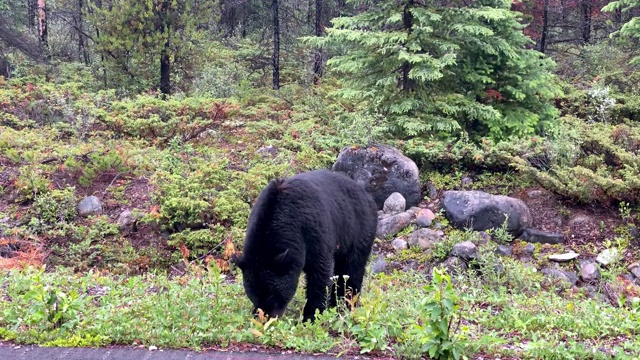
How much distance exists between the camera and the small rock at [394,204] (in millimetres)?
11398

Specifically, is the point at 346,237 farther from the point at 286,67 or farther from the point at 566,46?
the point at 566,46

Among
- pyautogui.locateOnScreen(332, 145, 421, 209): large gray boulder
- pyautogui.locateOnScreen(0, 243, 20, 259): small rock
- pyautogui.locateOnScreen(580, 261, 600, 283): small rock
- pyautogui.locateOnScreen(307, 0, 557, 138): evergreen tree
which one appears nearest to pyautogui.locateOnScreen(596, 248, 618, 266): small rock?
pyautogui.locateOnScreen(580, 261, 600, 283): small rock

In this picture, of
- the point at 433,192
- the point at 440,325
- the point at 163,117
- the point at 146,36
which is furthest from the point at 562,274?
the point at 146,36

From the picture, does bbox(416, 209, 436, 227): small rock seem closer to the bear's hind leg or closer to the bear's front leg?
the bear's hind leg

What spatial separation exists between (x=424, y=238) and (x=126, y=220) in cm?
550

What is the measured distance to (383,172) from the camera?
11742 mm

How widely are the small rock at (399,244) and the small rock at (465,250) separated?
0.92 m

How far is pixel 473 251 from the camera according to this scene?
32.1ft

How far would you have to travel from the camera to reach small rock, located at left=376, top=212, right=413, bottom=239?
10.8 metres

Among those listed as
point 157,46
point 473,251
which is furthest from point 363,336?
point 157,46

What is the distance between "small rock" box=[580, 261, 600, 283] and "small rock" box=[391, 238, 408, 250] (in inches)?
118

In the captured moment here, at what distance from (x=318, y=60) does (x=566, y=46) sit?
1180 centimetres

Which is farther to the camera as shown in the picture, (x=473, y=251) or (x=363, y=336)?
(x=473, y=251)

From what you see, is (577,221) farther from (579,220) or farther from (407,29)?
(407,29)
